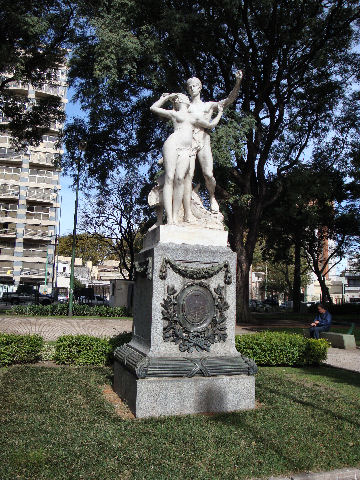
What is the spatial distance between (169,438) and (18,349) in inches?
248

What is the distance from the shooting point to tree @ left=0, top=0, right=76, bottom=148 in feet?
58.8

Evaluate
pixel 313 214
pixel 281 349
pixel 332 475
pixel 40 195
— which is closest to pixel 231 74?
pixel 313 214

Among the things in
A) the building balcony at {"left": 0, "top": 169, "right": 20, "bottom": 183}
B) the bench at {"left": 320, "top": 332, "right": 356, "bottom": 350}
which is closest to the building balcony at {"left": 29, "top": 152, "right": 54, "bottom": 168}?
the building balcony at {"left": 0, "top": 169, "right": 20, "bottom": 183}

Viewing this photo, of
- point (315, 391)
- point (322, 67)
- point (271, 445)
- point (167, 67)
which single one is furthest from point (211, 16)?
point (271, 445)

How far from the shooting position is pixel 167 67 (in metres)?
19.5


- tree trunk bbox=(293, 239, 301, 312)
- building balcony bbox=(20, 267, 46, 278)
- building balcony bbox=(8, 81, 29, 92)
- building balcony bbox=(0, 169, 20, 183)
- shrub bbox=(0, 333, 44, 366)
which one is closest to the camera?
shrub bbox=(0, 333, 44, 366)

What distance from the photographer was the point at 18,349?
34.4 feet

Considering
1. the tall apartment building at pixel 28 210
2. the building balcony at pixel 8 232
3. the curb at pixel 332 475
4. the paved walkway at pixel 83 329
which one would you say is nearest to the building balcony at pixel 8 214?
the tall apartment building at pixel 28 210

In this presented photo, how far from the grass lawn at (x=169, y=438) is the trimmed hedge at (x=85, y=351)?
2.73 meters

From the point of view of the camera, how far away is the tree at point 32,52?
17.9 m

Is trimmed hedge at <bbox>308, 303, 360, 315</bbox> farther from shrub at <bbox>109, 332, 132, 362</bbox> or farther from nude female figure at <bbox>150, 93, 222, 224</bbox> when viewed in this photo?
nude female figure at <bbox>150, 93, 222, 224</bbox>

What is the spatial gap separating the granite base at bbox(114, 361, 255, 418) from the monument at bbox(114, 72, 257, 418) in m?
0.01

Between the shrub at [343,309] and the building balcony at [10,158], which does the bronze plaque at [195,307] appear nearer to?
the shrub at [343,309]

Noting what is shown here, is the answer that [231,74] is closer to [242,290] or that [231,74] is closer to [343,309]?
[242,290]
